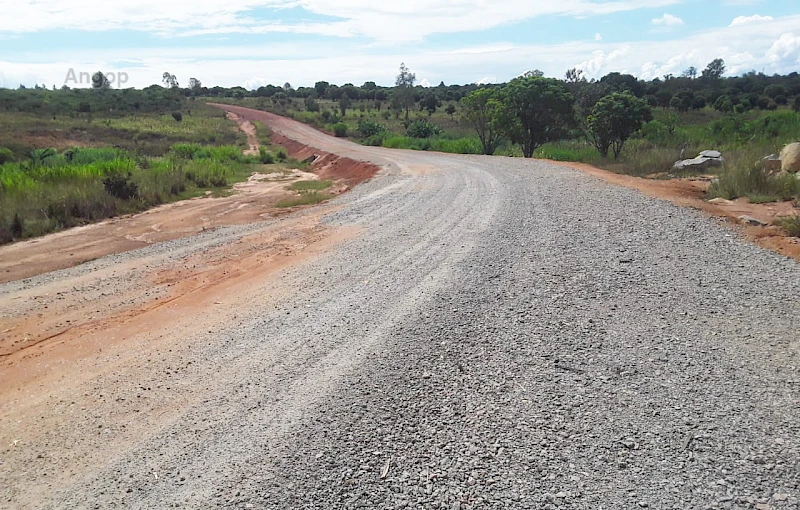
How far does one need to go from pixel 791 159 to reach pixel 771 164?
40 centimetres

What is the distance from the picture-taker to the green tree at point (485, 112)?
28.2 meters

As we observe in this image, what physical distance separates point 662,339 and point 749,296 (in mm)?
1629

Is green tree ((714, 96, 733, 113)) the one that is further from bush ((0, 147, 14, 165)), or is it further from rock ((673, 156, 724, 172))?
bush ((0, 147, 14, 165))

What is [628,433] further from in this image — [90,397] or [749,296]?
[90,397]

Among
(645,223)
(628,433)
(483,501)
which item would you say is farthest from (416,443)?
(645,223)

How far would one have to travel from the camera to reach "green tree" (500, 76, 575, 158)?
27.0 metres

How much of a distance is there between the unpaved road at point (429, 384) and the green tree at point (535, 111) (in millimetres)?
19987

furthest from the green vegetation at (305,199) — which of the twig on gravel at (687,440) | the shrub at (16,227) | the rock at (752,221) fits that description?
the twig on gravel at (687,440)

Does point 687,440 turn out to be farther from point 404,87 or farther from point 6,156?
point 404,87

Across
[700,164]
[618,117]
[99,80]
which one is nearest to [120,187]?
[700,164]

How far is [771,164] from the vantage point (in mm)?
13125

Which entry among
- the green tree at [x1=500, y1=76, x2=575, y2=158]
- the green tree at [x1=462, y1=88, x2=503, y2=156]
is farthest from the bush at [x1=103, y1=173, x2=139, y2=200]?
the green tree at [x1=500, y1=76, x2=575, y2=158]

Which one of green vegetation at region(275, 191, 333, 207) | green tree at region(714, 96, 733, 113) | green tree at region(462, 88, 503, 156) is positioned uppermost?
green tree at region(714, 96, 733, 113)

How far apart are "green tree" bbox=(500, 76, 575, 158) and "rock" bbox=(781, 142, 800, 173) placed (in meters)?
14.5
